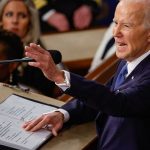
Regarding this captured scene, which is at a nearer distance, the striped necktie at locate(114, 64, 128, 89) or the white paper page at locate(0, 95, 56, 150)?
the white paper page at locate(0, 95, 56, 150)

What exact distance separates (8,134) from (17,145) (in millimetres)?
65

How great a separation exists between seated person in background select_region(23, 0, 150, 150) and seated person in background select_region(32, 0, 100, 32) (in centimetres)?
203

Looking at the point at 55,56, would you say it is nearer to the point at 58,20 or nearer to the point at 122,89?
the point at 122,89

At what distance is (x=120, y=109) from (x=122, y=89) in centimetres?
10

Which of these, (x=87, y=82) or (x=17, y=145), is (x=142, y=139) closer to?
(x=87, y=82)

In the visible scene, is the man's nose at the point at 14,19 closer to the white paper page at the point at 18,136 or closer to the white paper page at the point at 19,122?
the white paper page at the point at 19,122

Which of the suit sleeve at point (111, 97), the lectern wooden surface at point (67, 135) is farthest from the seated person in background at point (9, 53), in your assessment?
the suit sleeve at point (111, 97)

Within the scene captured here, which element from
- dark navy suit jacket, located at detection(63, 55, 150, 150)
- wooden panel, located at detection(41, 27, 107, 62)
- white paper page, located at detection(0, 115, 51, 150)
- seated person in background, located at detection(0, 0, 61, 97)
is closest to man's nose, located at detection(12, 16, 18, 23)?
seated person in background, located at detection(0, 0, 61, 97)

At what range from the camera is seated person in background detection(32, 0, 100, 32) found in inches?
140

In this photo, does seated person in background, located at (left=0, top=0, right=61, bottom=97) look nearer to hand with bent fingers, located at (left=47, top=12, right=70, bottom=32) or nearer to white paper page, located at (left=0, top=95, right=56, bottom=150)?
hand with bent fingers, located at (left=47, top=12, right=70, bottom=32)

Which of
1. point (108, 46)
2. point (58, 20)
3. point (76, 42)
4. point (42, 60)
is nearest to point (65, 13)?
point (58, 20)

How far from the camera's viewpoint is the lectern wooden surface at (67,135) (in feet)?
4.69

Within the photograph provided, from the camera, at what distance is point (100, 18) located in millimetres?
3729

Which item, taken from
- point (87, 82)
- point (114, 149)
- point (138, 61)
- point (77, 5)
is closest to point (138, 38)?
point (138, 61)
